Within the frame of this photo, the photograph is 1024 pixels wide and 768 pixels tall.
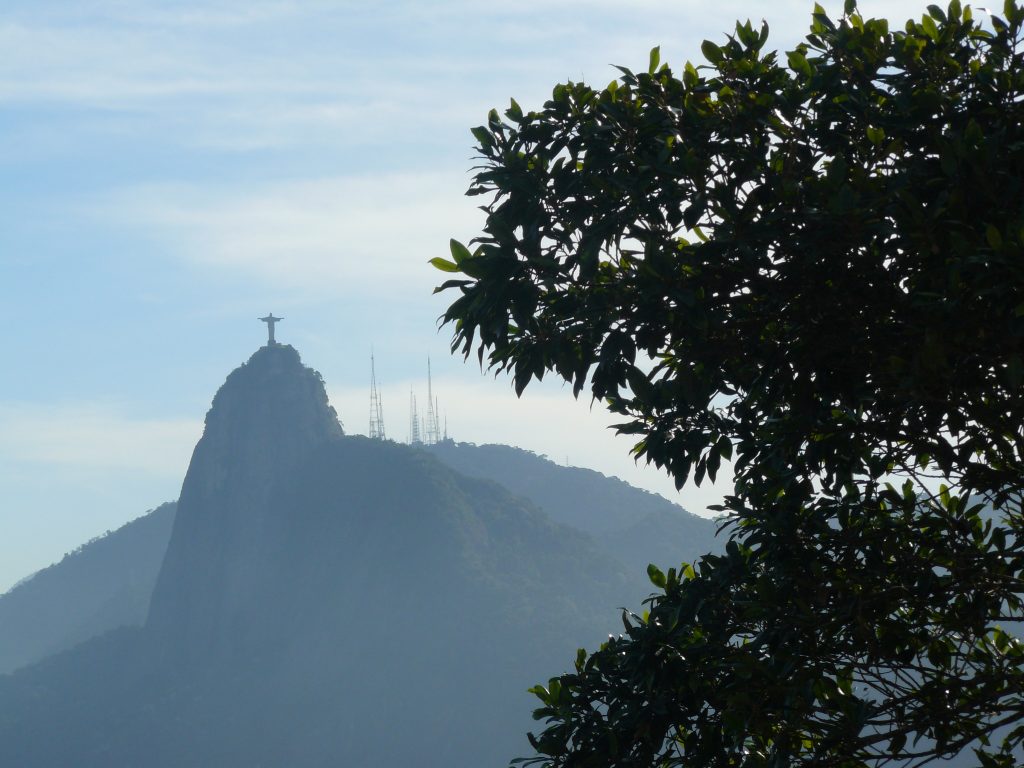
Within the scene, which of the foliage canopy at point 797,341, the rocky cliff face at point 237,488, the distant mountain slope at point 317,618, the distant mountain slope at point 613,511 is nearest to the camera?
the foliage canopy at point 797,341

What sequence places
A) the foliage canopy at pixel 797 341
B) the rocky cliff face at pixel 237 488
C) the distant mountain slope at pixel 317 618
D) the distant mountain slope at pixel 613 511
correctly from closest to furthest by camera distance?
the foliage canopy at pixel 797 341 → the distant mountain slope at pixel 317 618 → the rocky cliff face at pixel 237 488 → the distant mountain slope at pixel 613 511

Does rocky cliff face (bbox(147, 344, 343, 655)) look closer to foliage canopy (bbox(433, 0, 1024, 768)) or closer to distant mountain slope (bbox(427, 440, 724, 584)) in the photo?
distant mountain slope (bbox(427, 440, 724, 584))

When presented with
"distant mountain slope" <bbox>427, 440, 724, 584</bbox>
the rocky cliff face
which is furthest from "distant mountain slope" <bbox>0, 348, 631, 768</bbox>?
"distant mountain slope" <bbox>427, 440, 724, 584</bbox>

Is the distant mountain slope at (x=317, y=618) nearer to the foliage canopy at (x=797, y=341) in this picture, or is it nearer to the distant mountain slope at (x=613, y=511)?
the distant mountain slope at (x=613, y=511)

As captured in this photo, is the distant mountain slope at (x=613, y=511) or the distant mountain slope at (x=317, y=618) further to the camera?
the distant mountain slope at (x=613, y=511)

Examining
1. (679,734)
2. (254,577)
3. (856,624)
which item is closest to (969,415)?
(856,624)

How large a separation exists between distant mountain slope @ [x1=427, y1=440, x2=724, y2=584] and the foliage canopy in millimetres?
136480

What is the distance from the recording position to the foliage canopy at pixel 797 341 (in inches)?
227

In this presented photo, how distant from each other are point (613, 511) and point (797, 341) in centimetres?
18017

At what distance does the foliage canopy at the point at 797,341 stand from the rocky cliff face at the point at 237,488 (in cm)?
14435

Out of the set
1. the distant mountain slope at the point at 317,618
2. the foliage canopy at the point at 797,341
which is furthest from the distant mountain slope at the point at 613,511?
the foliage canopy at the point at 797,341

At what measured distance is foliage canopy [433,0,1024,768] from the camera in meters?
5.75

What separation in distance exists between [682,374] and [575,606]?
126434 mm

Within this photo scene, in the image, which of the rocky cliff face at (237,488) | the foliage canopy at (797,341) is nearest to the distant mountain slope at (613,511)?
the rocky cliff face at (237,488)
